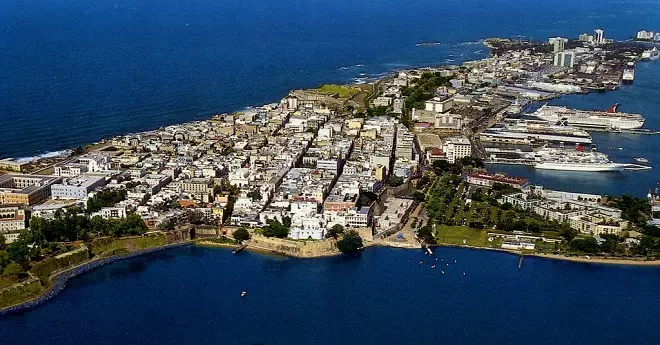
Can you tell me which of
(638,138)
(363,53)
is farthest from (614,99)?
(363,53)

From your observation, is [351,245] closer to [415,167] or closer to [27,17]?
[415,167]

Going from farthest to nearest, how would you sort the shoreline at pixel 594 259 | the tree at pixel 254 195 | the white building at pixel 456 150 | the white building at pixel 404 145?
the white building at pixel 456 150, the white building at pixel 404 145, the tree at pixel 254 195, the shoreline at pixel 594 259

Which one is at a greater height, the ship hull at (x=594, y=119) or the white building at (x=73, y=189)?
the ship hull at (x=594, y=119)

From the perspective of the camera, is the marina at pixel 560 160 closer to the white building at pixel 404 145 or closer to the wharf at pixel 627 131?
the white building at pixel 404 145

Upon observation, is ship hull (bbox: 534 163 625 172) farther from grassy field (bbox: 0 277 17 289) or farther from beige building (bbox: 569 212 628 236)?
grassy field (bbox: 0 277 17 289)

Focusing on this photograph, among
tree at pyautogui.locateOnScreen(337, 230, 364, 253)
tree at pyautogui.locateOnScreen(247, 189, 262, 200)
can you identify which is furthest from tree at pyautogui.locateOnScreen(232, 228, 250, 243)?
tree at pyautogui.locateOnScreen(337, 230, 364, 253)

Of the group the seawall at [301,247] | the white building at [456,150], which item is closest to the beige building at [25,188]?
the seawall at [301,247]
